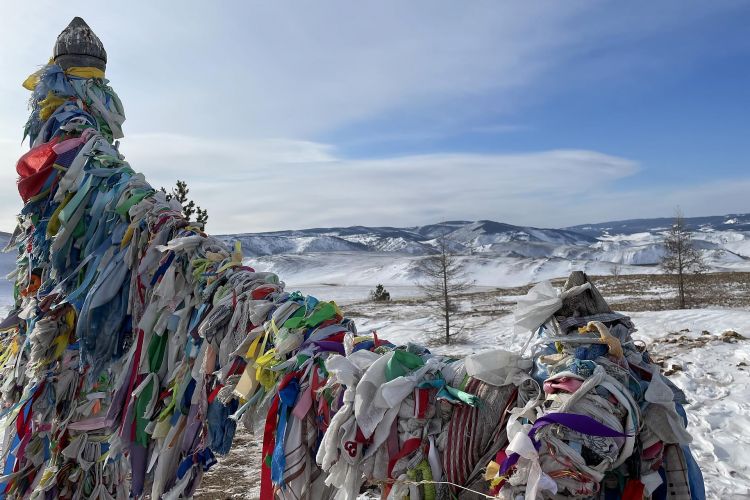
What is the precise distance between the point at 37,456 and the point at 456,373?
238cm

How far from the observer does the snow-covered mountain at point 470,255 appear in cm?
7519

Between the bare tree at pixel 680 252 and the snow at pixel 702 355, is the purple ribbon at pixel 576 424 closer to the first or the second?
the snow at pixel 702 355

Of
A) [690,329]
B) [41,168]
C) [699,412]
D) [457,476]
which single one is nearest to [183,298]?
[41,168]

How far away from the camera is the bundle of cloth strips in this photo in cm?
98

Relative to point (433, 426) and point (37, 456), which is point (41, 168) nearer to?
point (37, 456)

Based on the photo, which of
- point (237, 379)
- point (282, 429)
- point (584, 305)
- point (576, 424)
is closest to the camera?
point (576, 424)

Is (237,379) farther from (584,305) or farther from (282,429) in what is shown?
(584,305)

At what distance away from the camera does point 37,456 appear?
2.43 m

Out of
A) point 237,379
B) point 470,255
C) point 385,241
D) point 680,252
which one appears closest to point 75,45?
point 237,379

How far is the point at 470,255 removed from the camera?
8875cm

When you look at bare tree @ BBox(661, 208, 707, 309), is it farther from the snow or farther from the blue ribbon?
the blue ribbon

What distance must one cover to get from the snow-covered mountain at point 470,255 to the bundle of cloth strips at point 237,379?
1328 centimetres

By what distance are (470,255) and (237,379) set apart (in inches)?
3504

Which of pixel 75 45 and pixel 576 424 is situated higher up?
pixel 75 45
